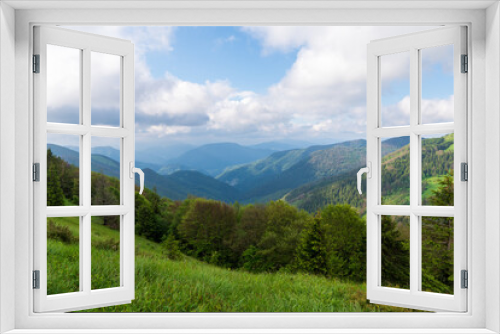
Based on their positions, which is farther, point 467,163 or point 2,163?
point 467,163

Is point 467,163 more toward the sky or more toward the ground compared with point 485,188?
more toward the sky

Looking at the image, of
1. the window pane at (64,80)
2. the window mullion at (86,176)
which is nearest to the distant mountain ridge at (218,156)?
the window pane at (64,80)

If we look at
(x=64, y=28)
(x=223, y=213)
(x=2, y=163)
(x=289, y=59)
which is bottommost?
(x=223, y=213)

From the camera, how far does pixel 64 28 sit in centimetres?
216

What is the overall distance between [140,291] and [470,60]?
3.84 meters

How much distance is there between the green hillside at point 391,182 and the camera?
511cm

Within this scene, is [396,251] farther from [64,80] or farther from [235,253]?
[64,80]

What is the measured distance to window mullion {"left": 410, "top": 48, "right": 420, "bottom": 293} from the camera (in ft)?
7.13

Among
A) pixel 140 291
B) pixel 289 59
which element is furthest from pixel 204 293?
pixel 289 59

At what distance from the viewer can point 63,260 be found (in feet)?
12.9

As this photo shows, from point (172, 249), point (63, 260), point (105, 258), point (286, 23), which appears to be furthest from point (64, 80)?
point (172, 249)

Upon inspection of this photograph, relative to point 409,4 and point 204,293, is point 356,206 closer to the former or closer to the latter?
point 204,293

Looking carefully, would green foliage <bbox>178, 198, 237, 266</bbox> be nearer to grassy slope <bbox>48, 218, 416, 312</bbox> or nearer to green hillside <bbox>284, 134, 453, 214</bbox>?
grassy slope <bbox>48, 218, 416, 312</bbox>

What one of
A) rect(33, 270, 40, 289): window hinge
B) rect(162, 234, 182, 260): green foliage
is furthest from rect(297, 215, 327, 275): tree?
rect(33, 270, 40, 289): window hinge
